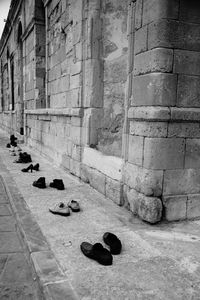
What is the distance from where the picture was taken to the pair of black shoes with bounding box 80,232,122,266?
226cm

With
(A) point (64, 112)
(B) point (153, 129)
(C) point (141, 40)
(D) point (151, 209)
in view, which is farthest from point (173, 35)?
(A) point (64, 112)

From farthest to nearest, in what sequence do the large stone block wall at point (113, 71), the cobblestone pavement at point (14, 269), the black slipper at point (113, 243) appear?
1. the large stone block wall at point (113, 71)
2. the black slipper at point (113, 243)
3. the cobblestone pavement at point (14, 269)

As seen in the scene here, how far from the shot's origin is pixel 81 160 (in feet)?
16.6

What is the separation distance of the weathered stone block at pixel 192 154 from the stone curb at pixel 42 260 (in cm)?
180

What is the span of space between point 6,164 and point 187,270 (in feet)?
16.7

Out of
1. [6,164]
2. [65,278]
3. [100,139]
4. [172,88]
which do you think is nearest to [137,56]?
[172,88]

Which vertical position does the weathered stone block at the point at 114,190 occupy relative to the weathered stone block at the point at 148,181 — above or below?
below

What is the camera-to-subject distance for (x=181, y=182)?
3.22 meters

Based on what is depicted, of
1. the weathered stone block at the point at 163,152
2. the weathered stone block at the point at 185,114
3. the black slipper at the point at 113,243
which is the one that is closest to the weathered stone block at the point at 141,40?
the weathered stone block at the point at 185,114

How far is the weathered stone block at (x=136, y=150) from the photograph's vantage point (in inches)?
127

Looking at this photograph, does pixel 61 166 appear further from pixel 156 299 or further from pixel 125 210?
pixel 156 299

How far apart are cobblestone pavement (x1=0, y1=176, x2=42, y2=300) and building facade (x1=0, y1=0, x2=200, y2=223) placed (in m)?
1.39

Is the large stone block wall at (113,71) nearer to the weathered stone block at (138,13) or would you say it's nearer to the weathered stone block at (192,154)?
the weathered stone block at (138,13)

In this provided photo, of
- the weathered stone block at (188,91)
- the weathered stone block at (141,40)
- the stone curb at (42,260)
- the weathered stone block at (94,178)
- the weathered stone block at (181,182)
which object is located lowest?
the stone curb at (42,260)
